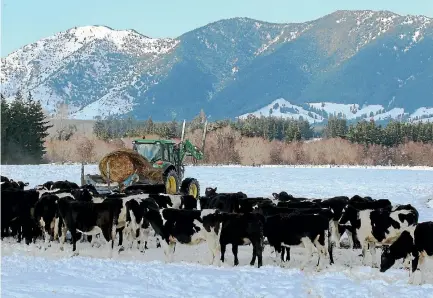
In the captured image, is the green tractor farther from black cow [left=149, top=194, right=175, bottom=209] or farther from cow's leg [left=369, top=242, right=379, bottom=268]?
cow's leg [left=369, top=242, right=379, bottom=268]

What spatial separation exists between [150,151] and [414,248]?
1415cm

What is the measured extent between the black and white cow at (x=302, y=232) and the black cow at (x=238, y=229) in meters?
0.36

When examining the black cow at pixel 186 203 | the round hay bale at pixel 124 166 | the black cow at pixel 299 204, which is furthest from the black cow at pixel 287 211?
the round hay bale at pixel 124 166

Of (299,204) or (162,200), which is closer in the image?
(299,204)

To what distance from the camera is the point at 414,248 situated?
13.6 meters

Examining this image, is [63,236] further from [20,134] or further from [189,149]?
[20,134]

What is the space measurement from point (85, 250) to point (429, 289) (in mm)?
7923

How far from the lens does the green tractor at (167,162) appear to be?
2392 cm

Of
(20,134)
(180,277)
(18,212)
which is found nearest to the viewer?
(180,277)

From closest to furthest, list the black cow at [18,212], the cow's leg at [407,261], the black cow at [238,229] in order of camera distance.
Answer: the cow's leg at [407,261] < the black cow at [238,229] < the black cow at [18,212]

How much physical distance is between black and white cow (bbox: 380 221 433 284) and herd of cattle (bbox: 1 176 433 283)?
0.06 feet

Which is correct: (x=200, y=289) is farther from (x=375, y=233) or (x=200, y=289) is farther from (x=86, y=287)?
(x=375, y=233)

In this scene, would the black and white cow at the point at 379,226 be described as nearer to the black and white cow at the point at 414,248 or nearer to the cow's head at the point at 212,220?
the black and white cow at the point at 414,248

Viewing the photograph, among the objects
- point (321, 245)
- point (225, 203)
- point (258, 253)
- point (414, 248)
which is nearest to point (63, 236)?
point (258, 253)
